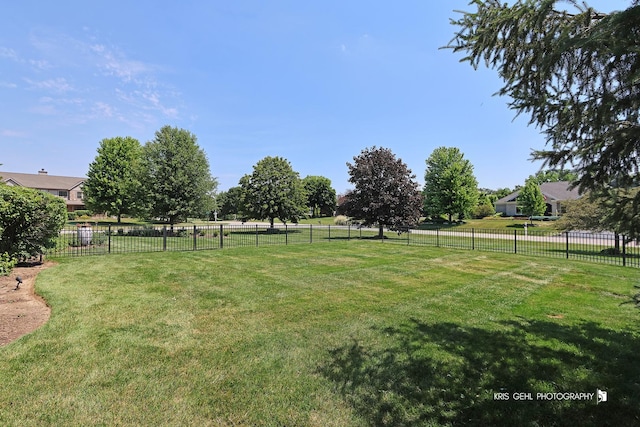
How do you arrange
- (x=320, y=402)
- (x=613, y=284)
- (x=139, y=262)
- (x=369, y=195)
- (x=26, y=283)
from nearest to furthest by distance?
(x=320, y=402) → (x=26, y=283) → (x=613, y=284) → (x=139, y=262) → (x=369, y=195)

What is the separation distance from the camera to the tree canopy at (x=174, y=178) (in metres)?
22.3

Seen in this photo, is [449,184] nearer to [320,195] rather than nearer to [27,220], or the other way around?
[320,195]

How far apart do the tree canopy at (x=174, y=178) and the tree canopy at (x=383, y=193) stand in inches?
452

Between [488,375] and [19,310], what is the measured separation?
23.9 feet

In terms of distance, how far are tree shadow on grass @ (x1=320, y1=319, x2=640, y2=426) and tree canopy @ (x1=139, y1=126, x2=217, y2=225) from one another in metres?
21.5

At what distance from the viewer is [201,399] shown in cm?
297

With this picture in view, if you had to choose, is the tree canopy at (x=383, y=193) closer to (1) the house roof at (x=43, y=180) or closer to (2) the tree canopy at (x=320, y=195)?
(2) the tree canopy at (x=320, y=195)

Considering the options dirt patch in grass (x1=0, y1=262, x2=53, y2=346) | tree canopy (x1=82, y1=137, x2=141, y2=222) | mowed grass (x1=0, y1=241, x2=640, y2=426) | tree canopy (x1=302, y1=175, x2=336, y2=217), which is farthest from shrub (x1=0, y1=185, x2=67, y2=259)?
tree canopy (x1=302, y1=175, x2=336, y2=217)

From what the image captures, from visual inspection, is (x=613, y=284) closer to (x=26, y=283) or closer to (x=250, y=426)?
(x=250, y=426)

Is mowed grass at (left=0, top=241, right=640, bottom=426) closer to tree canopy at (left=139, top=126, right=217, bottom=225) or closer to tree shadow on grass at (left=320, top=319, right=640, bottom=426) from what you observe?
tree shadow on grass at (left=320, top=319, right=640, bottom=426)

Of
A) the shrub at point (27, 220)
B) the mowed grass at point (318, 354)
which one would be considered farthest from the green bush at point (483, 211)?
the shrub at point (27, 220)

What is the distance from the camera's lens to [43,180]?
53.7m

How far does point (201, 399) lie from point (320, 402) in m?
1.15

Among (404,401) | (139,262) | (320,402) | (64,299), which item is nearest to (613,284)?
(404,401)
